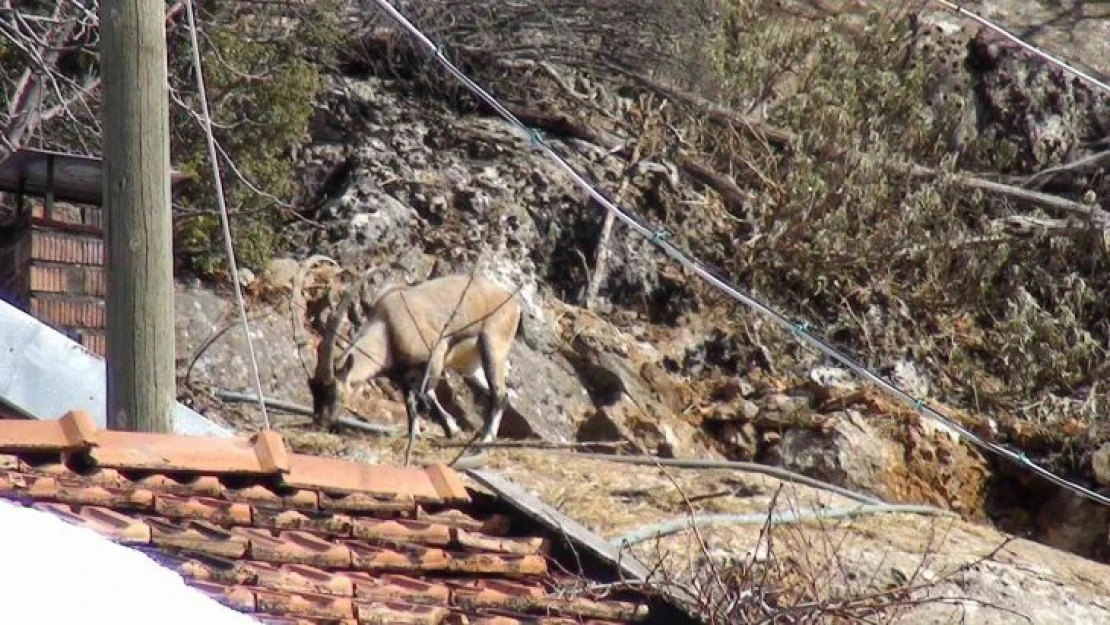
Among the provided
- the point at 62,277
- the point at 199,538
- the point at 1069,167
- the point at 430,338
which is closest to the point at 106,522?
the point at 199,538

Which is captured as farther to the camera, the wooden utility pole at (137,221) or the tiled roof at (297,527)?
the wooden utility pole at (137,221)

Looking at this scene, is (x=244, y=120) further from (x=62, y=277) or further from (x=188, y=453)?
(x=188, y=453)

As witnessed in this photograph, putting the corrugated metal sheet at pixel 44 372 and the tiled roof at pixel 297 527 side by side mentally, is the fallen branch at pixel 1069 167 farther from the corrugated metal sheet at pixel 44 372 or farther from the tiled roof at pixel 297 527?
the tiled roof at pixel 297 527

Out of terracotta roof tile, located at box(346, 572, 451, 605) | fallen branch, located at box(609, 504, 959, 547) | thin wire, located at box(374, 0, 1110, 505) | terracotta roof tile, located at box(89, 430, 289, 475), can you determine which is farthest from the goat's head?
terracotta roof tile, located at box(346, 572, 451, 605)

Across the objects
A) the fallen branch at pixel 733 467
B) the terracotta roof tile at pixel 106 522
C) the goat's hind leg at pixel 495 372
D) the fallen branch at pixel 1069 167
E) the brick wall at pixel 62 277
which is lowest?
the goat's hind leg at pixel 495 372

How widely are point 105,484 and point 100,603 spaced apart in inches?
95.9

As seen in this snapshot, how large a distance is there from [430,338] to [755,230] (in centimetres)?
565

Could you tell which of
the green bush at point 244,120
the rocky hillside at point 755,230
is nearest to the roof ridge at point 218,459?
the rocky hillside at point 755,230

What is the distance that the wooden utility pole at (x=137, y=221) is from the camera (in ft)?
26.6

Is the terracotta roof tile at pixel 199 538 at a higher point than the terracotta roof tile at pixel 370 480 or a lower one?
higher

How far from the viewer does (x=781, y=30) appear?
22.8m

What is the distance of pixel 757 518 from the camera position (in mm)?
11750

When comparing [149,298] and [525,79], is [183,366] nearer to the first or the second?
[525,79]

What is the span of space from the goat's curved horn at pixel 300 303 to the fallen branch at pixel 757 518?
472 centimetres
